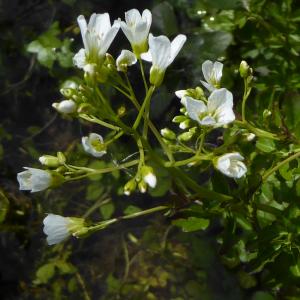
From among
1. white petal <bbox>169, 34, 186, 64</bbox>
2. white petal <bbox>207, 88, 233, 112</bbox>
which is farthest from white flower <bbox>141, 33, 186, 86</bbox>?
white petal <bbox>207, 88, 233, 112</bbox>

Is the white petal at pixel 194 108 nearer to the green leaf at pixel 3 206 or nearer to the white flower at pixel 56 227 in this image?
the white flower at pixel 56 227

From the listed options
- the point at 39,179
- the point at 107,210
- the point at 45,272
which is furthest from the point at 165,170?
the point at 45,272

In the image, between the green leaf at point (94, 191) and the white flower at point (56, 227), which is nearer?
the white flower at point (56, 227)

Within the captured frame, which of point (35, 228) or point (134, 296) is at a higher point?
point (35, 228)

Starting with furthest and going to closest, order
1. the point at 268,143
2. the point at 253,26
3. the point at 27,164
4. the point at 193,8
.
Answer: the point at 27,164
the point at 193,8
the point at 253,26
the point at 268,143

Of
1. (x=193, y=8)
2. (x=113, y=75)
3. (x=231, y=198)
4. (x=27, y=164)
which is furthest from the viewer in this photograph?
(x=27, y=164)

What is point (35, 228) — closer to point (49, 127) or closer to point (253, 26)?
point (49, 127)

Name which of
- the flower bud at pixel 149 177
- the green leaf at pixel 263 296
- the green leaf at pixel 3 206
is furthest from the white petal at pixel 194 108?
the green leaf at pixel 3 206

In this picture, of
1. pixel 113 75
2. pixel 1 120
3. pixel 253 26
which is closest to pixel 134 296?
pixel 1 120
